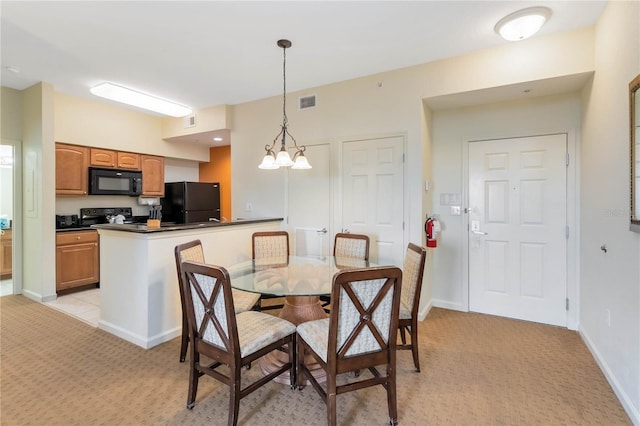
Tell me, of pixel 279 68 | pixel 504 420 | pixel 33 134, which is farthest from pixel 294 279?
pixel 33 134

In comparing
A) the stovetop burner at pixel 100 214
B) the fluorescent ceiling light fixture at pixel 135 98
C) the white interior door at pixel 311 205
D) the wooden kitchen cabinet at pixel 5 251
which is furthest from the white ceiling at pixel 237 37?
the wooden kitchen cabinet at pixel 5 251

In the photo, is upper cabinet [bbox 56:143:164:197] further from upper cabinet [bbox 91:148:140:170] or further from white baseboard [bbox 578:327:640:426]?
white baseboard [bbox 578:327:640:426]

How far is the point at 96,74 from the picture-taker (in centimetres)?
350

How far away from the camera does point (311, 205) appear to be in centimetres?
390

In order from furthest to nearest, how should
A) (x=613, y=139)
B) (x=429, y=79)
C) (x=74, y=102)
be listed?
(x=74, y=102)
(x=429, y=79)
(x=613, y=139)

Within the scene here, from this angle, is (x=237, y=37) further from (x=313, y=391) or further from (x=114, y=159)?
(x=114, y=159)

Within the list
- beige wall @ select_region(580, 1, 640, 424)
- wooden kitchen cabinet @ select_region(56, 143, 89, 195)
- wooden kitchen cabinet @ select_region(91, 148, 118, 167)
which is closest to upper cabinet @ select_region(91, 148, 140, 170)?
wooden kitchen cabinet @ select_region(91, 148, 118, 167)

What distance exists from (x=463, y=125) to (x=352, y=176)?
1359 mm

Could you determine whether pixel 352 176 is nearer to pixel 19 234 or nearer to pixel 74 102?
pixel 74 102

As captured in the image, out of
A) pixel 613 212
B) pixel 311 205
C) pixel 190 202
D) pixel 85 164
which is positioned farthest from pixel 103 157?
pixel 613 212

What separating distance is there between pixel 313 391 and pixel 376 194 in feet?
6.83

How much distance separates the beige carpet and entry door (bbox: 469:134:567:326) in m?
0.44

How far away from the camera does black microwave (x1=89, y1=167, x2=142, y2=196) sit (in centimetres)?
453

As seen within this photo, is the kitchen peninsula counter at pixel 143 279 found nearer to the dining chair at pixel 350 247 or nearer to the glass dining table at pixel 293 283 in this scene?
the glass dining table at pixel 293 283
